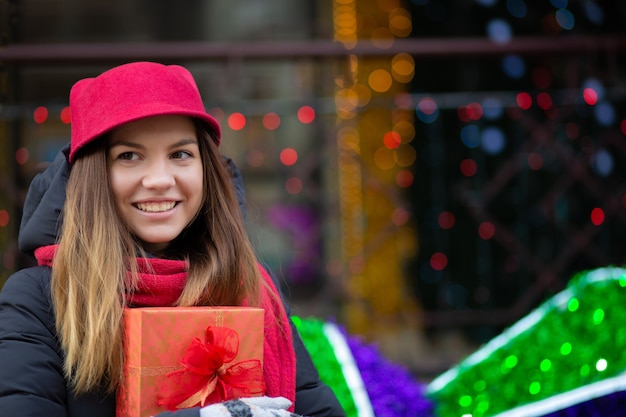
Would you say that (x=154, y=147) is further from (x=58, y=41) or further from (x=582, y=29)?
(x=58, y=41)

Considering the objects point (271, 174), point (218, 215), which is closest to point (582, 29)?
point (271, 174)

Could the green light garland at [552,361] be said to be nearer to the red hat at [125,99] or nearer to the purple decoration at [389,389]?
the purple decoration at [389,389]

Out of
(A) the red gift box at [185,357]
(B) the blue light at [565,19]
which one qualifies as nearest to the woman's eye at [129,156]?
(A) the red gift box at [185,357]

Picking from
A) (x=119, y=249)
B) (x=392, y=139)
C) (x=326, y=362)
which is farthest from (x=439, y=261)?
(x=119, y=249)

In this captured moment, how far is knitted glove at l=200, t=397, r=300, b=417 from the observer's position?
1445 millimetres

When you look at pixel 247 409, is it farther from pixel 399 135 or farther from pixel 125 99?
pixel 399 135

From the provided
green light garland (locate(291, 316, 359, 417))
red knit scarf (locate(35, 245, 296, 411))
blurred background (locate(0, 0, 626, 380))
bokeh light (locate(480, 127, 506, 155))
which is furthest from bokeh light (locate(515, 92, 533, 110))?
red knit scarf (locate(35, 245, 296, 411))

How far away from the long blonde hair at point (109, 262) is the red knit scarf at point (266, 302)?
23 millimetres

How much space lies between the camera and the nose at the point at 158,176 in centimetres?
166

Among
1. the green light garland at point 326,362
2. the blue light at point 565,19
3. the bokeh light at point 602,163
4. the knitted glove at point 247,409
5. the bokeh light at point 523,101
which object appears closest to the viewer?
the knitted glove at point 247,409

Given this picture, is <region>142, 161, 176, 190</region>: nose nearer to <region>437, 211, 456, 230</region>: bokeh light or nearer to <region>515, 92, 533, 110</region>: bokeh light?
<region>515, 92, 533, 110</region>: bokeh light

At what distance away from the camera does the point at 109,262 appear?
1.60m

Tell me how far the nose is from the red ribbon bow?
0.31 meters

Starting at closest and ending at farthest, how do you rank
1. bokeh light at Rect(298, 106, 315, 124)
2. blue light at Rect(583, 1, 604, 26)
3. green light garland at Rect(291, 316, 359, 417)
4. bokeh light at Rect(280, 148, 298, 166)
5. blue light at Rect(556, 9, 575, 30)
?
green light garland at Rect(291, 316, 359, 417), bokeh light at Rect(298, 106, 315, 124), bokeh light at Rect(280, 148, 298, 166), blue light at Rect(583, 1, 604, 26), blue light at Rect(556, 9, 575, 30)
